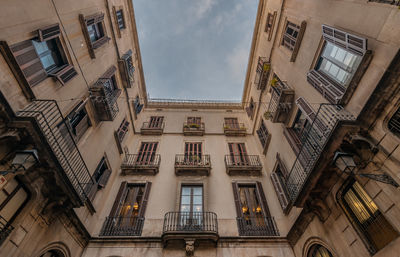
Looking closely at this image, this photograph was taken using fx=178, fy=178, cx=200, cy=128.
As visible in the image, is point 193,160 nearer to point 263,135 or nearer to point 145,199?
point 145,199

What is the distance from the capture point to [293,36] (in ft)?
34.7

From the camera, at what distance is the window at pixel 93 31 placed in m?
9.12

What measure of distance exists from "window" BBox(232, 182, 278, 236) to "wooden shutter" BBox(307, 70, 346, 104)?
666 centimetres

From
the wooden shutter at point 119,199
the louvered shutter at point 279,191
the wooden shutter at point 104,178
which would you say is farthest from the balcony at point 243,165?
the wooden shutter at point 104,178

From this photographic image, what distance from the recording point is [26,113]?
5.41 m

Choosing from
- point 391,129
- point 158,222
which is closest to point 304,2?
point 391,129

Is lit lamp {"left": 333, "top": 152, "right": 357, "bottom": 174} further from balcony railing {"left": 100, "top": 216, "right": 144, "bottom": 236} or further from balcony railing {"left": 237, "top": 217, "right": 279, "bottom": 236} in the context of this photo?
balcony railing {"left": 100, "top": 216, "right": 144, "bottom": 236}

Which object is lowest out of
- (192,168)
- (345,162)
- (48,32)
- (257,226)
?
(345,162)

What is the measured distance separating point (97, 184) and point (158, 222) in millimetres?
3873

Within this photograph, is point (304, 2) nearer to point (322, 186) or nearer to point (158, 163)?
point (322, 186)

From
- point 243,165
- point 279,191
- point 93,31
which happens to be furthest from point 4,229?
point 243,165

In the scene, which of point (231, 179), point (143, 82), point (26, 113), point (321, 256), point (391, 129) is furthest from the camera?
point (143, 82)

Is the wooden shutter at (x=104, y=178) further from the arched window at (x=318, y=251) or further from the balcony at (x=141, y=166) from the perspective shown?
the arched window at (x=318, y=251)

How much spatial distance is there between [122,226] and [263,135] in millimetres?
10741
